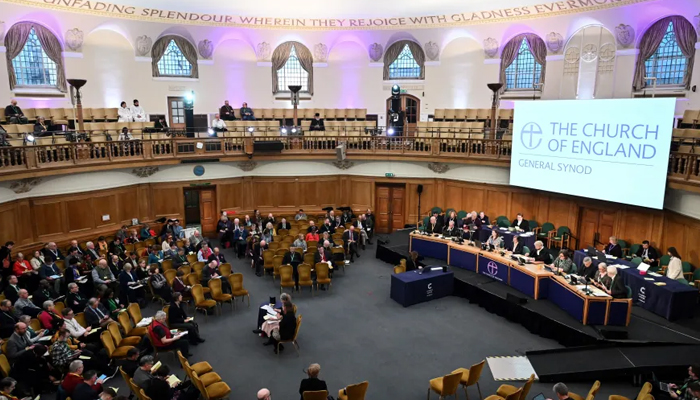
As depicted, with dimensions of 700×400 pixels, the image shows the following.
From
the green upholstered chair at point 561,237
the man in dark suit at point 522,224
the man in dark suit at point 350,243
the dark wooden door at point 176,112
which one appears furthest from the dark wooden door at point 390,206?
the dark wooden door at point 176,112

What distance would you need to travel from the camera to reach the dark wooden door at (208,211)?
730 inches

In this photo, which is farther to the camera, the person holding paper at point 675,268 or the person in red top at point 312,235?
the person in red top at point 312,235

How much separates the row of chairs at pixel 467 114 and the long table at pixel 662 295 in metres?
9.71

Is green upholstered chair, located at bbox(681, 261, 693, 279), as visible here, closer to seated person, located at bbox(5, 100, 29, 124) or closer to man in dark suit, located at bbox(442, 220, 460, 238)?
man in dark suit, located at bbox(442, 220, 460, 238)

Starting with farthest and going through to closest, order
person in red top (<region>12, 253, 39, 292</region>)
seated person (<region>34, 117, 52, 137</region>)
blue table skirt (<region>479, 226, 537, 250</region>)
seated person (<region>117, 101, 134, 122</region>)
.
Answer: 1. seated person (<region>117, 101, 134, 122</region>)
2. blue table skirt (<region>479, 226, 537, 250</region>)
3. seated person (<region>34, 117, 52, 137</region>)
4. person in red top (<region>12, 253, 39, 292</region>)

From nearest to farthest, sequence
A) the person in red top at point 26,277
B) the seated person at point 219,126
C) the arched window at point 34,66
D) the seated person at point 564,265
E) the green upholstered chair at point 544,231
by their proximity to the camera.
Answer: the person in red top at point 26,277, the seated person at point 564,265, the green upholstered chair at point 544,231, the seated person at point 219,126, the arched window at point 34,66

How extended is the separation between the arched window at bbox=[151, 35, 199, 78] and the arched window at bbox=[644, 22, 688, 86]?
18.6m

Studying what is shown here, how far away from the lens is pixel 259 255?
1463 centimetres

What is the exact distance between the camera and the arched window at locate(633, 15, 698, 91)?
16.5 m

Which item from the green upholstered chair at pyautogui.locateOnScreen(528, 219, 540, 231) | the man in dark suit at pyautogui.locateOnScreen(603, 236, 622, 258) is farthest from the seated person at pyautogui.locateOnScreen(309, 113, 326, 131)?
the man in dark suit at pyautogui.locateOnScreen(603, 236, 622, 258)

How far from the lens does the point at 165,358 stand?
9805mm

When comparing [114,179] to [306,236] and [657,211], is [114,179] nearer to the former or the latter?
[306,236]

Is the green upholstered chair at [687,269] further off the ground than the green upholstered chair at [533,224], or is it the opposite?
the green upholstered chair at [533,224]

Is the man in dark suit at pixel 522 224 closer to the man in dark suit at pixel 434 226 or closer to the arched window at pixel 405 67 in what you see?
the man in dark suit at pixel 434 226
